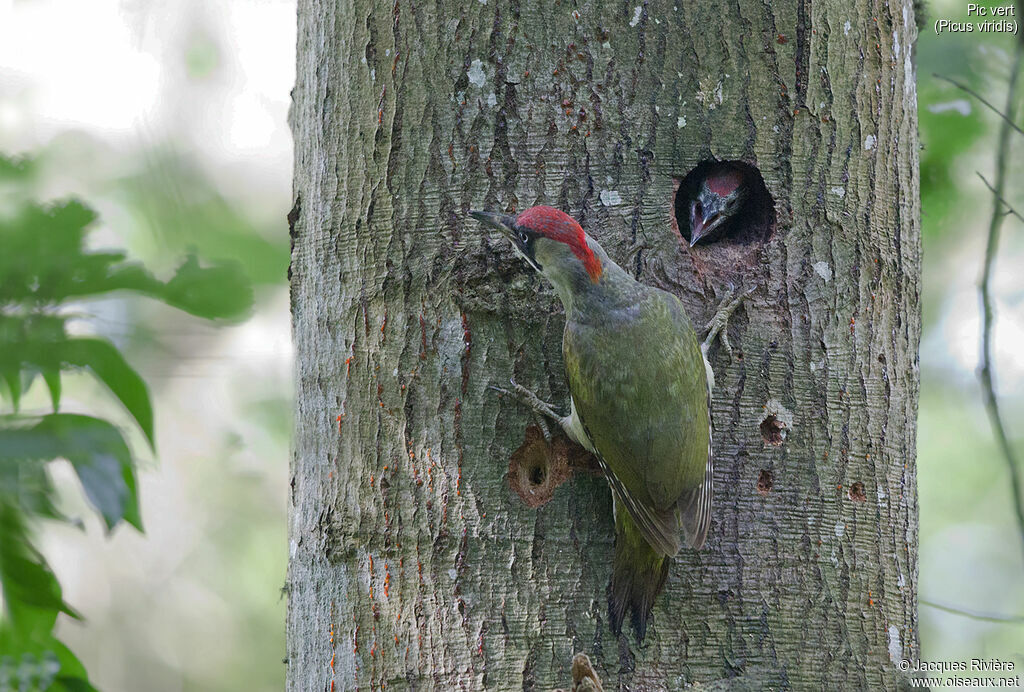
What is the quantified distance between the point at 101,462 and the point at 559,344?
1610 mm

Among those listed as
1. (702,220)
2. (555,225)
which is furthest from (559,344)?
(702,220)

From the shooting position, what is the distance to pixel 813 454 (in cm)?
251

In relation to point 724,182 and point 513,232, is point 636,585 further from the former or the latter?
point 724,182

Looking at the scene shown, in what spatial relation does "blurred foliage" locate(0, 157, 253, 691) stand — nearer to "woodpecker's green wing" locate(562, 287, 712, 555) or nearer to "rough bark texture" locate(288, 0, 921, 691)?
"rough bark texture" locate(288, 0, 921, 691)

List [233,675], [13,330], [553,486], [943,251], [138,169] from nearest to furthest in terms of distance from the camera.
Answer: [13,330]
[138,169]
[553,486]
[943,251]
[233,675]

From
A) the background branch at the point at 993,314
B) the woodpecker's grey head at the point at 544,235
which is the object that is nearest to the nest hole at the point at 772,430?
the woodpecker's grey head at the point at 544,235

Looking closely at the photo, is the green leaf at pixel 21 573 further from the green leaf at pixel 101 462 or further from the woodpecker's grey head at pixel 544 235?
the woodpecker's grey head at pixel 544 235

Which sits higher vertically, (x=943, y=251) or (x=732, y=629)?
(x=943, y=251)

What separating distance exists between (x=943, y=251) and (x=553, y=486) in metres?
3.97

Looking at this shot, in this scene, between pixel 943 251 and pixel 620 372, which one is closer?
pixel 620 372

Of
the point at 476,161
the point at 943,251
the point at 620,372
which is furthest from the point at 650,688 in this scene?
the point at 943,251

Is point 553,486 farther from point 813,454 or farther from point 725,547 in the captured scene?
point 813,454

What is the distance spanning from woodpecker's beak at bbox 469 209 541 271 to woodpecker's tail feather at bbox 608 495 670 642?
0.79 metres

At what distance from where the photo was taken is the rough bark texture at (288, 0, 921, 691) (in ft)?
7.80
